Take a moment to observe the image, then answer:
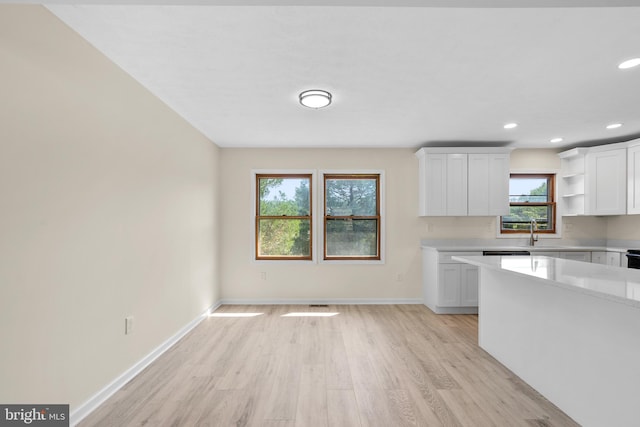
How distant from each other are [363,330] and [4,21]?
3.75 meters

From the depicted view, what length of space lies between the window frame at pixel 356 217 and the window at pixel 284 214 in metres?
0.22

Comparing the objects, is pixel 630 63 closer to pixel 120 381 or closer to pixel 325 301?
pixel 325 301

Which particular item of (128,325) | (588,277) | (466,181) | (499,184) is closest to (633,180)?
(499,184)

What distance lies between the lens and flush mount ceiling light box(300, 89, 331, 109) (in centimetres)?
272

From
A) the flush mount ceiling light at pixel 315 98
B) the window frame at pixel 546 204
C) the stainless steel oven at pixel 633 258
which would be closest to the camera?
the flush mount ceiling light at pixel 315 98

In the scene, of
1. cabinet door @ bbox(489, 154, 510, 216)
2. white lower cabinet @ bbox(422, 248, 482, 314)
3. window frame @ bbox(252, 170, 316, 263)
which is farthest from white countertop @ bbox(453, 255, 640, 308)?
window frame @ bbox(252, 170, 316, 263)

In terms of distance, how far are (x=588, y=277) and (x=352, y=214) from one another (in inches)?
131

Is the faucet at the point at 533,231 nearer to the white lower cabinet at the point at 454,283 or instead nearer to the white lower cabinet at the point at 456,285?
the white lower cabinet at the point at 454,283

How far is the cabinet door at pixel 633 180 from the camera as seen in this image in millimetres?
4055

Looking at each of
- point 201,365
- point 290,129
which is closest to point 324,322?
point 201,365

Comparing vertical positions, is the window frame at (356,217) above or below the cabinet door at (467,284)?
above

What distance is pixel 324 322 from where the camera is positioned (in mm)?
3932

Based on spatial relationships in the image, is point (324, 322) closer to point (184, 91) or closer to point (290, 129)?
point (290, 129)

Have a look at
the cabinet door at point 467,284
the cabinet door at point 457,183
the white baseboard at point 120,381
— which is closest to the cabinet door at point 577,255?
the cabinet door at point 467,284
